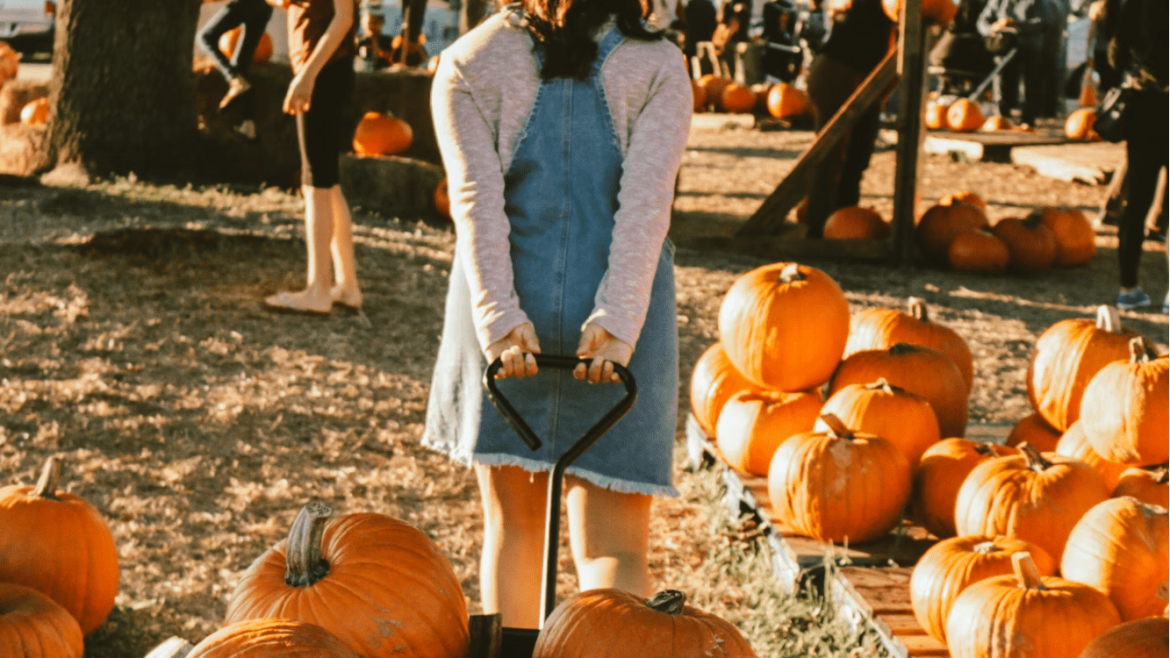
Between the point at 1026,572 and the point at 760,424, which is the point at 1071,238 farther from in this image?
the point at 1026,572

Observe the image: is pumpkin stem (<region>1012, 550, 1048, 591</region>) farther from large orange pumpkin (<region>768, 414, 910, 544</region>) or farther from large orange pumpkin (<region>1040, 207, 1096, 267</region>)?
large orange pumpkin (<region>1040, 207, 1096, 267</region>)

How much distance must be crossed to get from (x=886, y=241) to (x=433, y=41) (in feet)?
72.8

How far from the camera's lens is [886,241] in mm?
7180

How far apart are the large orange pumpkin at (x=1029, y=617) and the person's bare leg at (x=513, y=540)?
0.89m

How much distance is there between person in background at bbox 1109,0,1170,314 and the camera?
553cm

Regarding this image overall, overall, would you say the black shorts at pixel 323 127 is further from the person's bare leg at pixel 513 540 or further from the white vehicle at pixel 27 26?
the white vehicle at pixel 27 26

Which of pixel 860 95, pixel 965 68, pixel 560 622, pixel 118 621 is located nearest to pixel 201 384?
pixel 118 621

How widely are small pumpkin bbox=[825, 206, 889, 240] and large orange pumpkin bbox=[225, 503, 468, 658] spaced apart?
598 centimetres

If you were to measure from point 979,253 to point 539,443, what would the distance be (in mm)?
5726

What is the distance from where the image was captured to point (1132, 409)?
285 centimetres

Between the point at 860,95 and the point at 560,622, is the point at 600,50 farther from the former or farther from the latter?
the point at 860,95

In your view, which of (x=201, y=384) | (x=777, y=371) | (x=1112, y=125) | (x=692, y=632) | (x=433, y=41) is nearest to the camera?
(x=692, y=632)

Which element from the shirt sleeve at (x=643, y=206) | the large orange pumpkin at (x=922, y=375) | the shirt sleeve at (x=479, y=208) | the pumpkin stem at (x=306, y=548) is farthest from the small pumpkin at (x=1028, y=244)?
the pumpkin stem at (x=306, y=548)

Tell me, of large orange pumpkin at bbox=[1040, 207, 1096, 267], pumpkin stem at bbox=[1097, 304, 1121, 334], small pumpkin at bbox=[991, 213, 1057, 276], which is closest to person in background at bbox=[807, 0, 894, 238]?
small pumpkin at bbox=[991, 213, 1057, 276]
